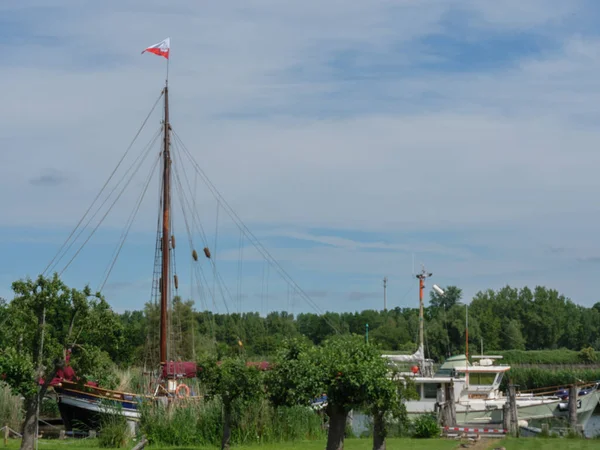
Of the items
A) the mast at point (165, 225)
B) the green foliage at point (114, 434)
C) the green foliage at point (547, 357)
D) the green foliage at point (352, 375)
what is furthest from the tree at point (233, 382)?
the green foliage at point (547, 357)

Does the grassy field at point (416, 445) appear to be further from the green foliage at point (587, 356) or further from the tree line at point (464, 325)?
the green foliage at point (587, 356)

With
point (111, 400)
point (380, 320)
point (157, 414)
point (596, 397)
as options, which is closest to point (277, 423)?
point (157, 414)

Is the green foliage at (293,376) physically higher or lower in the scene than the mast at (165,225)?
lower

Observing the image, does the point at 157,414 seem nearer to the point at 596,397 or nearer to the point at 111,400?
the point at 111,400

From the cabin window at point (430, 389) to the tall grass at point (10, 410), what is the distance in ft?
69.6

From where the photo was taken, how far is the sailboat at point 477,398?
41812mm

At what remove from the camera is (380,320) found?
376ft

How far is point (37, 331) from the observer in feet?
75.8

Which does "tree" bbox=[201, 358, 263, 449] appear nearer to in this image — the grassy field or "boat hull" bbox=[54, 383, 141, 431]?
the grassy field

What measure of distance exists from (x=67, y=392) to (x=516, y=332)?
237 ft

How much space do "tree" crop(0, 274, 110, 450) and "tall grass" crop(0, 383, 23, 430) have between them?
11020 millimetres

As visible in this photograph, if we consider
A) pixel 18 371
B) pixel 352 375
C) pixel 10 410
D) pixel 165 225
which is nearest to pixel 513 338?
pixel 165 225

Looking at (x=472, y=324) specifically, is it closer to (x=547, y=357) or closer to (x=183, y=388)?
(x=547, y=357)

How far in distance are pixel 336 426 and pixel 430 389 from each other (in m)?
22.8
